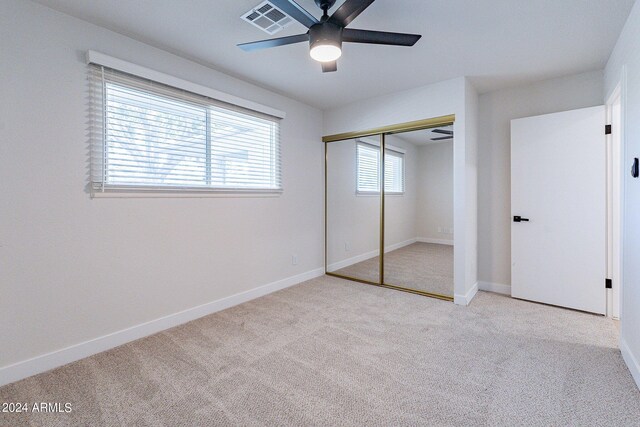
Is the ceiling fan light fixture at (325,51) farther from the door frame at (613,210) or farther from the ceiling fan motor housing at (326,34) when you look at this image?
the door frame at (613,210)

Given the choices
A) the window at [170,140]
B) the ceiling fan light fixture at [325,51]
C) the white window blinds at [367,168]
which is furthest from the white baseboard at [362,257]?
the ceiling fan light fixture at [325,51]

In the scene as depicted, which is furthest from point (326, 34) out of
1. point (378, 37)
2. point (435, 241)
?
point (435, 241)

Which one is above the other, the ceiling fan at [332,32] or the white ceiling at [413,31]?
the white ceiling at [413,31]

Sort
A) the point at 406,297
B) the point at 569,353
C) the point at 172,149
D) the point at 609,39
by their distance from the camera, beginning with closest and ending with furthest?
the point at 569,353, the point at 609,39, the point at 172,149, the point at 406,297

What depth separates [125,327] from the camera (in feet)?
7.75

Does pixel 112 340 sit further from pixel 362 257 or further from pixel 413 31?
pixel 413 31

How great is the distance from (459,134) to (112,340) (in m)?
3.69

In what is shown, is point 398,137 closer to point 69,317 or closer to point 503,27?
point 503,27

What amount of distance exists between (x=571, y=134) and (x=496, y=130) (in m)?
0.72

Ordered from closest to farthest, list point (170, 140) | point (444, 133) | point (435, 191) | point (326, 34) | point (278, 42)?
point (326, 34), point (278, 42), point (170, 140), point (444, 133), point (435, 191)

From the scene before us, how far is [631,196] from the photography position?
1925mm

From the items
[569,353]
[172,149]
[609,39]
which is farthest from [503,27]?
[172,149]

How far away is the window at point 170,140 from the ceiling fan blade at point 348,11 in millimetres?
1660

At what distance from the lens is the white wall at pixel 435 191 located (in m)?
3.30
